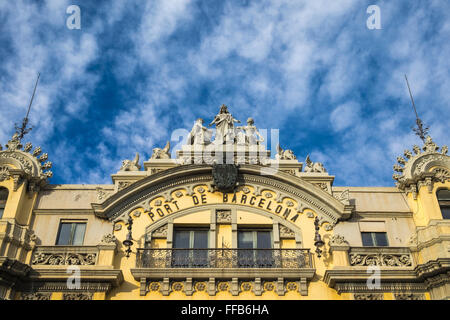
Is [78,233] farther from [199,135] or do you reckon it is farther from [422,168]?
[422,168]

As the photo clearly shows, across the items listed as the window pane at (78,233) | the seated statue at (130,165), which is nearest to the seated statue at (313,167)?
the seated statue at (130,165)

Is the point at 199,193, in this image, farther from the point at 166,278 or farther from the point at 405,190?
the point at 405,190

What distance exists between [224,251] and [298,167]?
5023 millimetres

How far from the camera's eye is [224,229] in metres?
20.5

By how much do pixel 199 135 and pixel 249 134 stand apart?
2.18m

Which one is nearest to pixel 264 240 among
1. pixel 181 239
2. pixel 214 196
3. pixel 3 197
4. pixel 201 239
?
pixel 201 239

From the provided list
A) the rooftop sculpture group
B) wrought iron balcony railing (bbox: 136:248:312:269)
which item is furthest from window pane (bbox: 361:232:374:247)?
the rooftop sculpture group

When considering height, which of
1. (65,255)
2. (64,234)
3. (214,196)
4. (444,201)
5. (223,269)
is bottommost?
(223,269)

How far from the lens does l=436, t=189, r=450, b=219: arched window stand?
67.4 ft

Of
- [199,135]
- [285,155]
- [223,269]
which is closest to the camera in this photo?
[223,269]

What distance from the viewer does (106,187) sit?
2173 centimetres

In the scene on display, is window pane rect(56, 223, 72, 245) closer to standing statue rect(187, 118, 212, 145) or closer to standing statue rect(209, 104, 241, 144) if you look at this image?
standing statue rect(187, 118, 212, 145)

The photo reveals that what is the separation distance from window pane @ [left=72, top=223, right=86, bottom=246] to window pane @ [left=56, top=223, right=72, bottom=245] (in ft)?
0.71
